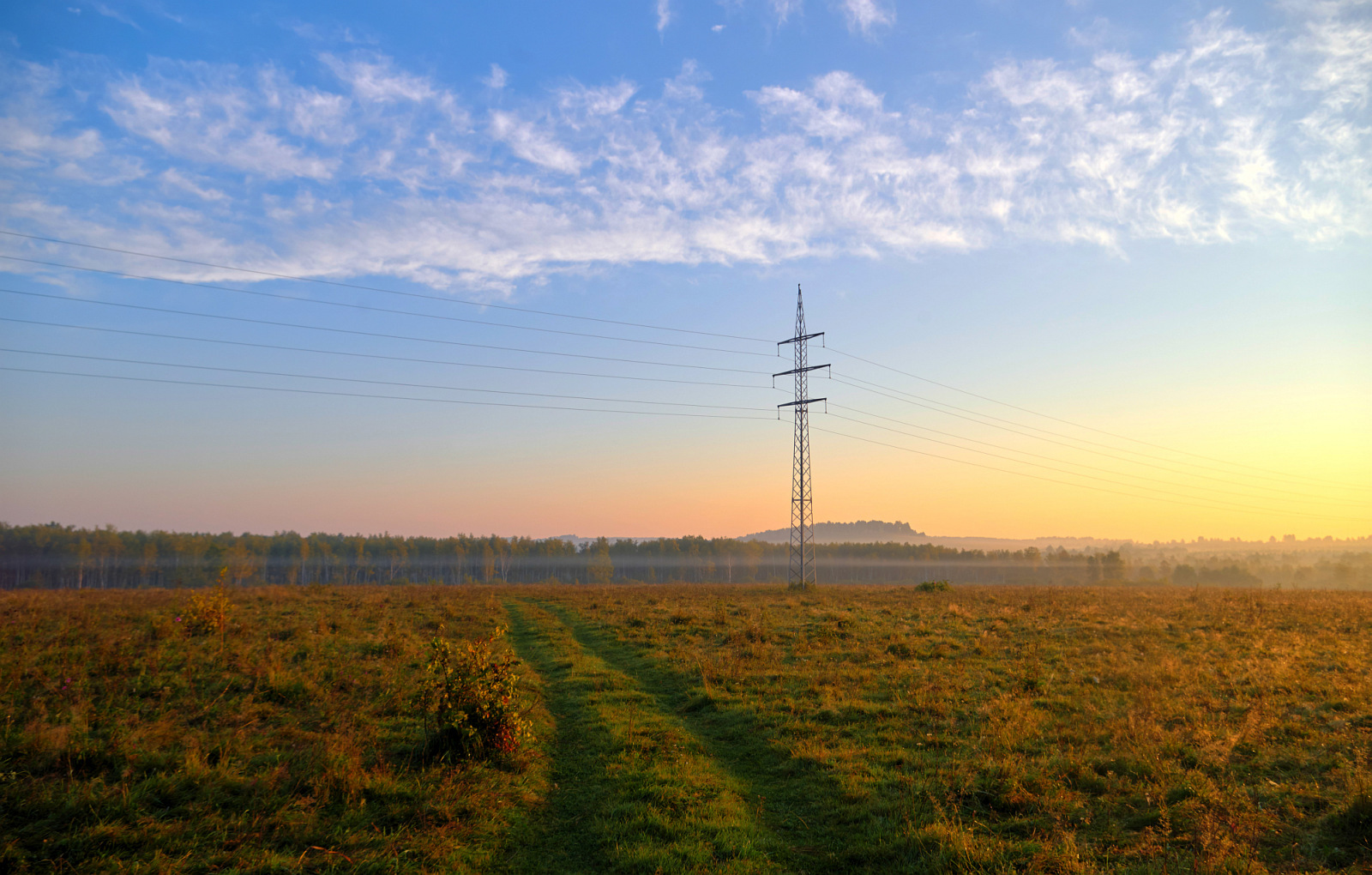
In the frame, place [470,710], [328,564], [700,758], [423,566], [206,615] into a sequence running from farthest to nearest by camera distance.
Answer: [423,566] < [328,564] < [206,615] < [700,758] < [470,710]

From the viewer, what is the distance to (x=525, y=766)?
10.5 metres

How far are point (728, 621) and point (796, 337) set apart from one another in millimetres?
28698

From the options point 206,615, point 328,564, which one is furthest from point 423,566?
point 206,615

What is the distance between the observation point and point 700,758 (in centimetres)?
1120

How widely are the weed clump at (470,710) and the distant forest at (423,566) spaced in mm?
97587

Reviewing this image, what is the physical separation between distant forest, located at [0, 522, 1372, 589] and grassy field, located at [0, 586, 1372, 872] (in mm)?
91417

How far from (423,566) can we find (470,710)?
597ft

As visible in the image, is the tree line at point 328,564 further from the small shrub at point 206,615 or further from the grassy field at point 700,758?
the grassy field at point 700,758

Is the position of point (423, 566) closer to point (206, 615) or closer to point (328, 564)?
point (328, 564)

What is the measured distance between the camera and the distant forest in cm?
12612

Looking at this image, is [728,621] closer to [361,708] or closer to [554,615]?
[554,615]

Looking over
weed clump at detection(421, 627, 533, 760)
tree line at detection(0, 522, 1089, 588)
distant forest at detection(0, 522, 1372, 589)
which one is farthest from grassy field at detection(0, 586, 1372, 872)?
tree line at detection(0, 522, 1089, 588)

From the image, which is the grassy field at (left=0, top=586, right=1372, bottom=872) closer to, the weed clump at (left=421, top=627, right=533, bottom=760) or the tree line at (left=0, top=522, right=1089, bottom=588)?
the weed clump at (left=421, top=627, right=533, bottom=760)

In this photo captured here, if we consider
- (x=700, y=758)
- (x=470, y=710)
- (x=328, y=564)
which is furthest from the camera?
(x=328, y=564)
